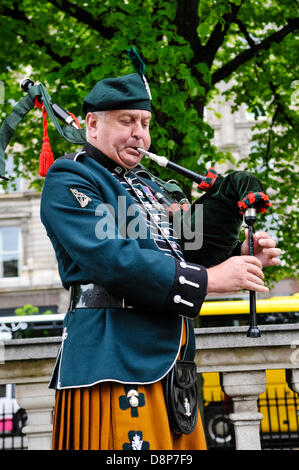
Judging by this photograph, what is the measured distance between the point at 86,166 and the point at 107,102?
0.89 feet

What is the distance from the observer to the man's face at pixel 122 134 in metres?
2.25

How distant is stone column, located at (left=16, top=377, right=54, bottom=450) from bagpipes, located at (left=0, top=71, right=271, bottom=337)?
5.01ft

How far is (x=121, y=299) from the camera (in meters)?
2.07

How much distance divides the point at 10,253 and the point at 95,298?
21.9 metres

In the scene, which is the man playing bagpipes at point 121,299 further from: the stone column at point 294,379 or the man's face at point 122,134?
the stone column at point 294,379

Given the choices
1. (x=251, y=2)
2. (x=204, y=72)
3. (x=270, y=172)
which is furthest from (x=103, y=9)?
(x=270, y=172)

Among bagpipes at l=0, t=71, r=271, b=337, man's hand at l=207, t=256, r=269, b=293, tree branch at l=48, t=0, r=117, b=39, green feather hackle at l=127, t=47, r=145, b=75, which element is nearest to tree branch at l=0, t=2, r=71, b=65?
tree branch at l=48, t=0, r=117, b=39

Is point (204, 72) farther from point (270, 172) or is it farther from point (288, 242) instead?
point (288, 242)

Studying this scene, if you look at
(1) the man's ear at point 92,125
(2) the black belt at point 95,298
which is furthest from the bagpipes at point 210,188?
(2) the black belt at point 95,298

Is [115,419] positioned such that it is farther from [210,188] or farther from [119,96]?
[119,96]

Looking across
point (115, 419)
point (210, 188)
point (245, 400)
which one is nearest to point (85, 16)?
point (245, 400)

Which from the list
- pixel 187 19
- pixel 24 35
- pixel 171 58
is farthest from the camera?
pixel 24 35
